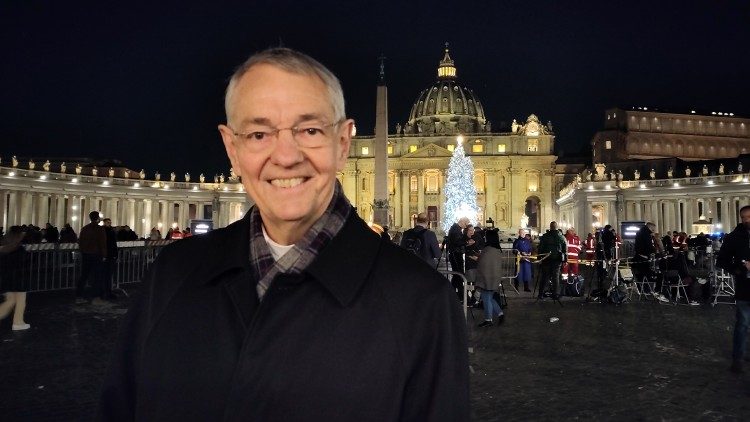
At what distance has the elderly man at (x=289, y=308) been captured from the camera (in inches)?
67.0

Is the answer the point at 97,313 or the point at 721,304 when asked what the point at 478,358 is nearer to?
the point at 97,313

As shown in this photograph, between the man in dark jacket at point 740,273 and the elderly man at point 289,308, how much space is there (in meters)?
7.57

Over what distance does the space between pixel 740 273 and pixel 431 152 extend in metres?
83.9

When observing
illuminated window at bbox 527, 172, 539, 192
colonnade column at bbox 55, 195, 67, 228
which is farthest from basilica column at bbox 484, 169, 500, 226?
colonnade column at bbox 55, 195, 67, 228

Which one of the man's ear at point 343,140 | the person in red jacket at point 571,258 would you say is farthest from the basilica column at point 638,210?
the man's ear at point 343,140

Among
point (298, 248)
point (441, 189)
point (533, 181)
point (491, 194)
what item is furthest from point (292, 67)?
point (533, 181)

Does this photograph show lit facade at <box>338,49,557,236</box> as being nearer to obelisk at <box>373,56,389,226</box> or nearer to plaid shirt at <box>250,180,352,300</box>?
obelisk at <box>373,56,389,226</box>

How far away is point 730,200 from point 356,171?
51.5m

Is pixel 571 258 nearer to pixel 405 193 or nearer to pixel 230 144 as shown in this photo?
pixel 230 144

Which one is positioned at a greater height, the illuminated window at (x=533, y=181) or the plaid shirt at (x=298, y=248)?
the illuminated window at (x=533, y=181)

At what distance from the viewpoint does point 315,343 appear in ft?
5.59

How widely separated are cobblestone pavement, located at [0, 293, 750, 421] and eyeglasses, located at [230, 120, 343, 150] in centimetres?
462

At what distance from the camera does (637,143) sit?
76188 millimetres

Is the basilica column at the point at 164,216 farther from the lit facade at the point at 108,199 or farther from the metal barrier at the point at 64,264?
the metal barrier at the point at 64,264
